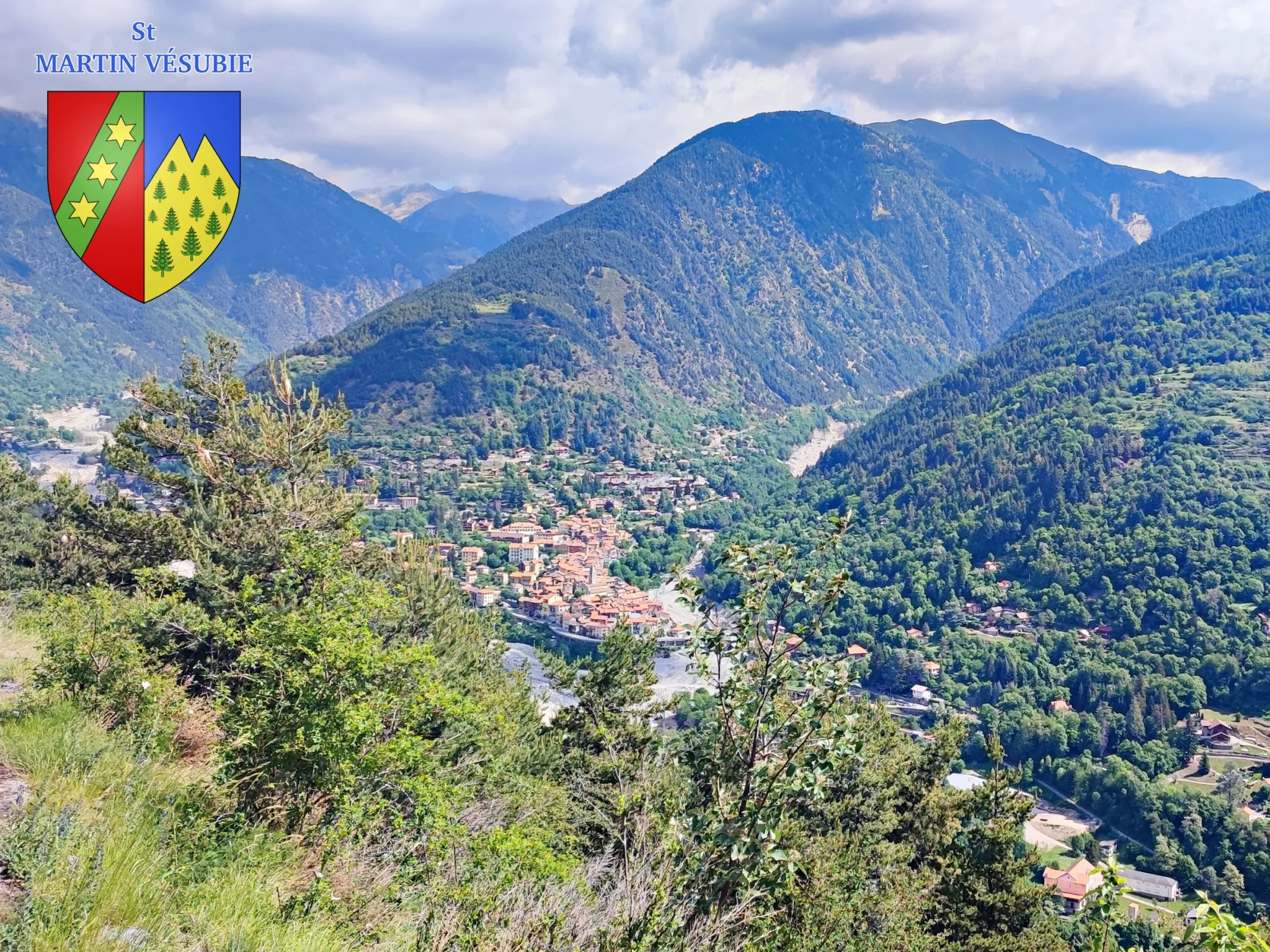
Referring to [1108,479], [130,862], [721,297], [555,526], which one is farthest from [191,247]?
[721,297]

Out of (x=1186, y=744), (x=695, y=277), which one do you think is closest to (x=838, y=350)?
(x=695, y=277)

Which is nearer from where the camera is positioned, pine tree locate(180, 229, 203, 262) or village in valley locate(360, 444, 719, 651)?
pine tree locate(180, 229, 203, 262)

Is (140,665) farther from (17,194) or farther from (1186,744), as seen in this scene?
(17,194)

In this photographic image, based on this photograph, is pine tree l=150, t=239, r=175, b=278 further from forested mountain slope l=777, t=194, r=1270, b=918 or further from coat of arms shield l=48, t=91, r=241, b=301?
forested mountain slope l=777, t=194, r=1270, b=918

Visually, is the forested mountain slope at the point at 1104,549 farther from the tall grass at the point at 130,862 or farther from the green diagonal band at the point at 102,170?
the tall grass at the point at 130,862

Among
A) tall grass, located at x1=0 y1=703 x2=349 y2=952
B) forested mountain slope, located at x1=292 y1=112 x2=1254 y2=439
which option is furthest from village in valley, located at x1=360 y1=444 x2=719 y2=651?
tall grass, located at x1=0 y1=703 x2=349 y2=952

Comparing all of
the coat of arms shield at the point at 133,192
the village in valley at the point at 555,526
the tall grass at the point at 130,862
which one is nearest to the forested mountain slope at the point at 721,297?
the village in valley at the point at 555,526
